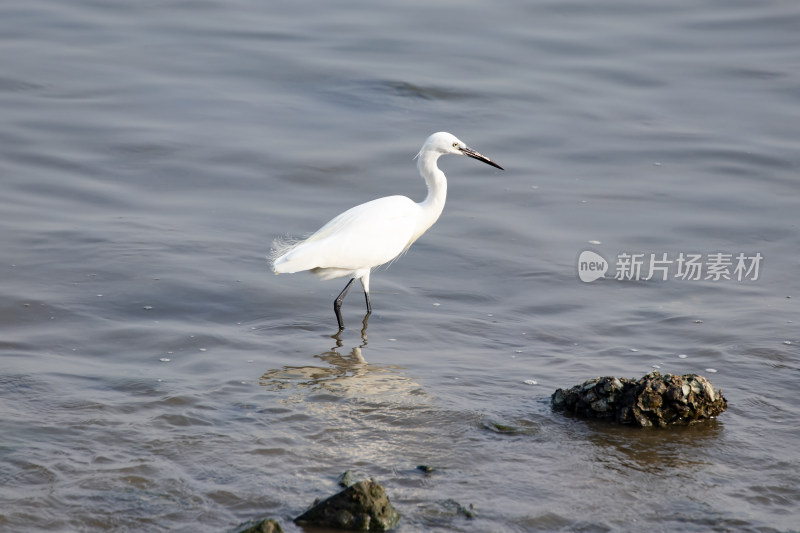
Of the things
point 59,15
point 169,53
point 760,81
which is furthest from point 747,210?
point 59,15

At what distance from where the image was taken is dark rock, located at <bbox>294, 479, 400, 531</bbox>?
4.02 meters

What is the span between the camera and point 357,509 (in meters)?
4.03

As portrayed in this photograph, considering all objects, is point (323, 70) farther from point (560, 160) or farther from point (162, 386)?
point (162, 386)

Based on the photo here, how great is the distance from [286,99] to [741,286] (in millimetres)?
6278

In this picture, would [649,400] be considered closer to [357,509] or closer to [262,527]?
[357,509]

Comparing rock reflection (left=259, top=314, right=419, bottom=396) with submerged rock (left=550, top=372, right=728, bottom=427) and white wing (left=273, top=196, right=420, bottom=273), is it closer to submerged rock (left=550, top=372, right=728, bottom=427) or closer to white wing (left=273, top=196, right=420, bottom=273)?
white wing (left=273, top=196, right=420, bottom=273)

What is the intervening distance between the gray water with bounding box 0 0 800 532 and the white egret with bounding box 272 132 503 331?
355mm

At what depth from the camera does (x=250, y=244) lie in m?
8.40

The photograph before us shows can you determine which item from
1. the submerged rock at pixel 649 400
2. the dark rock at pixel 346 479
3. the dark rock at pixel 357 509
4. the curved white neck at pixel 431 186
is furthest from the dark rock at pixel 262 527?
the curved white neck at pixel 431 186

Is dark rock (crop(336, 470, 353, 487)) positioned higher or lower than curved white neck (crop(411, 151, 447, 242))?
lower

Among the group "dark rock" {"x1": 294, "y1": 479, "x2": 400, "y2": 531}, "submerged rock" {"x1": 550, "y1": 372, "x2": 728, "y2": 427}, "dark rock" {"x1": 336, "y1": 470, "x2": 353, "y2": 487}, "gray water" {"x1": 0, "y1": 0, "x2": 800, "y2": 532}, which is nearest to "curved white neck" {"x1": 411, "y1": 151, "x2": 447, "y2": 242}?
"gray water" {"x1": 0, "y1": 0, "x2": 800, "y2": 532}

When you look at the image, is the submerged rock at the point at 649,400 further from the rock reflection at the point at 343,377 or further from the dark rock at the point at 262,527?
the dark rock at the point at 262,527

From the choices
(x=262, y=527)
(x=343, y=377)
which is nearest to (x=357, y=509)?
(x=262, y=527)

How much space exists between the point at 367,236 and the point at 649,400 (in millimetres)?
2836
